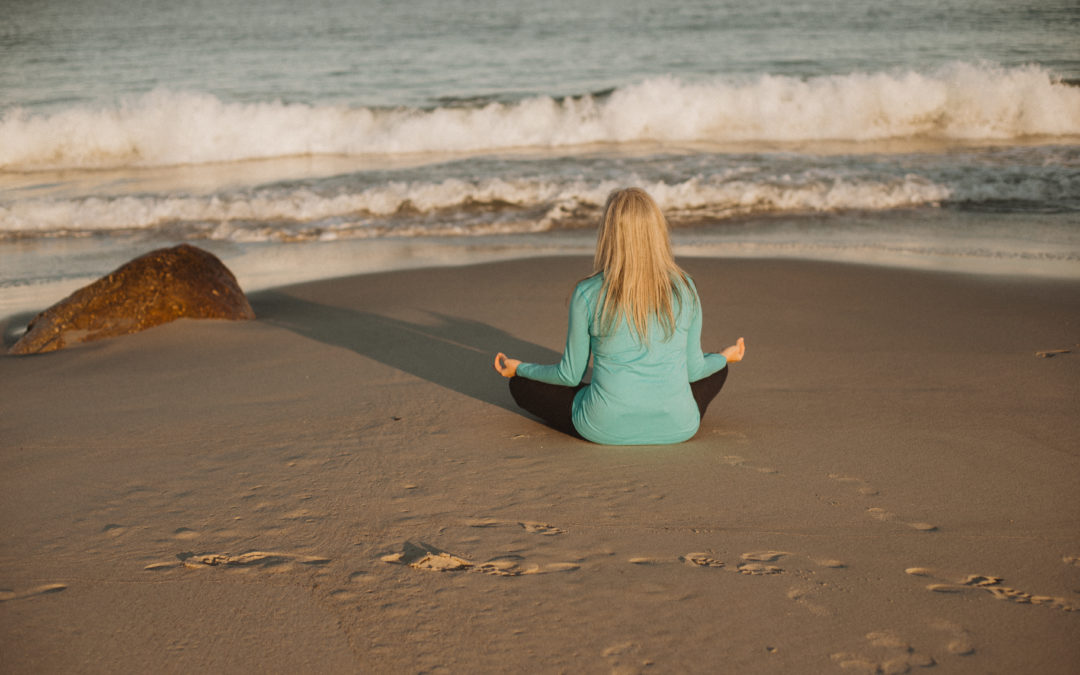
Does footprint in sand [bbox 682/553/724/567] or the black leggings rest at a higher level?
the black leggings

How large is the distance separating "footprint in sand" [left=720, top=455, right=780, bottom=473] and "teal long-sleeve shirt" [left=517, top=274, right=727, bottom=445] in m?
0.23

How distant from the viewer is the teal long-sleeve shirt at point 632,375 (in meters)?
3.71

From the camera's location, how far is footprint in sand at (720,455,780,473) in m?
3.56

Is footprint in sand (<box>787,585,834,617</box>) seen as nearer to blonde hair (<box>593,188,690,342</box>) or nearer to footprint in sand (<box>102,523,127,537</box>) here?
A: blonde hair (<box>593,188,690,342</box>)

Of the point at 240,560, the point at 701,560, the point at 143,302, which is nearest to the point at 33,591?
the point at 240,560

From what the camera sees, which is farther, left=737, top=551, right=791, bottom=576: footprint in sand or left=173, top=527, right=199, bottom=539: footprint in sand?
left=173, top=527, right=199, bottom=539: footprint in sand

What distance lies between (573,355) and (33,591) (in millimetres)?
2224

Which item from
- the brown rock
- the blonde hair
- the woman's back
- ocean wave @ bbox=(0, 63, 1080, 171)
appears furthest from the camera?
ocean wave @ bbox=(0, 63, 1080, 171)

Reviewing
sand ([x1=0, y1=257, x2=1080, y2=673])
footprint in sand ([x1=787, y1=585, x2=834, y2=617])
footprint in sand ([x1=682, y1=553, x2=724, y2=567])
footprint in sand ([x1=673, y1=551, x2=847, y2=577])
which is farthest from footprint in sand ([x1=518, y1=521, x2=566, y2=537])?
footprint in sand ([x1=787, y1=585, x2=834, y2=617])

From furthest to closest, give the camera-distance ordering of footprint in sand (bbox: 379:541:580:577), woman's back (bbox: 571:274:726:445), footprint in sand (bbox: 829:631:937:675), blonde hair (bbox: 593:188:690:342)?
woman's back (bbox: 571:274:726:445)
blonde hair (bbox: 593:188:690:342)
footprint in sand (bbox: 379:541:580:577)
footprint in sand (bbox: 829:631:937:675)

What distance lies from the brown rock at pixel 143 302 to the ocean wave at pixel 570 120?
33.2 feet

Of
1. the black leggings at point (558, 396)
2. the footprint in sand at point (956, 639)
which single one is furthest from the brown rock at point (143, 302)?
the footprint in sand at point (956, 639)

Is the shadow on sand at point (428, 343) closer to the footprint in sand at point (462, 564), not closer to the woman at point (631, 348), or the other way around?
the woman at point (631, 348)

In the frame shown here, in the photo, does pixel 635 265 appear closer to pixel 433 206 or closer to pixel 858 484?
pixel 858 484
